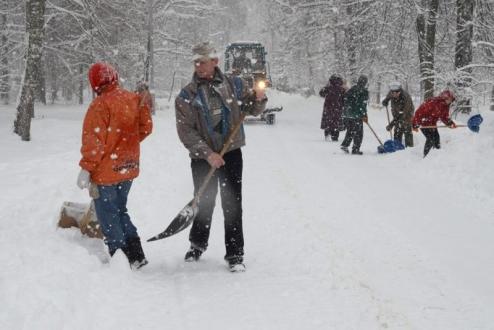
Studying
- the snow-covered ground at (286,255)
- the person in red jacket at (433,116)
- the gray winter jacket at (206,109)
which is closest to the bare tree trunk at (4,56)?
the snow-covered ground at (286,255)

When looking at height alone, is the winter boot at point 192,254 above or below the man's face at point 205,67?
below

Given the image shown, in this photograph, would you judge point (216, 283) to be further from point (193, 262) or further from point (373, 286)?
point (373, 286)

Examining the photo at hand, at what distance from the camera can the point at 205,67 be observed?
455 centimetres

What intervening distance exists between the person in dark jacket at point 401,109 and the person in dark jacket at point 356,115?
63 cm

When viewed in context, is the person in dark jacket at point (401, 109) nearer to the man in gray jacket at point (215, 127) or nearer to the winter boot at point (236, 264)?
the man in gray jacket at point (215, 127)

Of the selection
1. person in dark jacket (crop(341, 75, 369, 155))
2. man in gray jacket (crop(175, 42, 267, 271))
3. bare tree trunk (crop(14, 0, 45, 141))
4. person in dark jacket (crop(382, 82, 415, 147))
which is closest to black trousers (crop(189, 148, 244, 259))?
man in gray jacket (crop(175, 42, 267, 271))

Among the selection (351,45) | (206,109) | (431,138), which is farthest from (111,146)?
(351,45)

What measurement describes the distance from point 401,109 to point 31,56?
31.8 ft

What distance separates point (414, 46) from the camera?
2558cm

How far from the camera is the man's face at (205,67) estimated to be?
4543 millimetres

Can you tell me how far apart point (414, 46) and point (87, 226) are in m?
23.5

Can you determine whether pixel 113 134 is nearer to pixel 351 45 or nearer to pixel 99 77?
pixel 99 77

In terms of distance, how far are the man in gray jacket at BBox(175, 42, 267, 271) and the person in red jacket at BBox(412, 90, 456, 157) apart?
7018 millimetres

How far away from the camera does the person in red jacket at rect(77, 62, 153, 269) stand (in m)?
4.33
